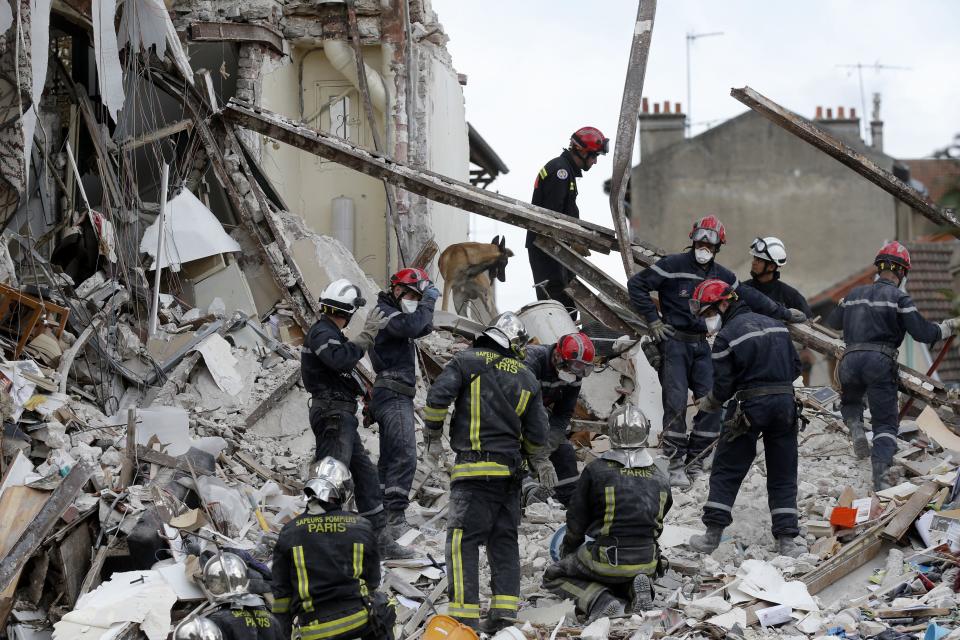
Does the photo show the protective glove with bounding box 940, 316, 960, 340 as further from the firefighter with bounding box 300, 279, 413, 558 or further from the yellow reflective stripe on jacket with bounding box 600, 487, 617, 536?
the firefighter with bounding box 300, 279, 413, 558

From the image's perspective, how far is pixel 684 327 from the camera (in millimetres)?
9578

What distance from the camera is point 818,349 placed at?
1048 cm

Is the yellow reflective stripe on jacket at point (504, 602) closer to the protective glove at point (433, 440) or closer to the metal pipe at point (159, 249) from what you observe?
the protective glove at point (433, 440)

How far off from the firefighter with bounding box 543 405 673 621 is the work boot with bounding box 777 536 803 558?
1129 millimetres

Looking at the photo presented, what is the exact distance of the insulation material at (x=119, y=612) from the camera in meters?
7.09

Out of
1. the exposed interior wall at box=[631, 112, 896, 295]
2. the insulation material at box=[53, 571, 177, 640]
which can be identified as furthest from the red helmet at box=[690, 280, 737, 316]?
the exposed interior wall at box=[631, 112, 896, 295]

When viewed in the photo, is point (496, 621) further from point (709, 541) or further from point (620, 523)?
point (709, 541)

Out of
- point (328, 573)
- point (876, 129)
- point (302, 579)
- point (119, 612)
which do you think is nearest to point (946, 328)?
point (328, 573)

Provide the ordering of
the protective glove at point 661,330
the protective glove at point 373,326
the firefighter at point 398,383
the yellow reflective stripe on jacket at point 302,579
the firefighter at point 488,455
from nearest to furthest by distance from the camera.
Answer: the yellow reflective stripe on jacket at point 302,579 → the firefighter at point 488,455 → the protective glove at point 373,326 → the firefighter at point 398,383 → the protective glove at point 661,330

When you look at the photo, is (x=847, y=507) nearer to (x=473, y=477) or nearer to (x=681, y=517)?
(x=681, y=517)

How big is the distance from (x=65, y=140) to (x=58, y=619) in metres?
5.74

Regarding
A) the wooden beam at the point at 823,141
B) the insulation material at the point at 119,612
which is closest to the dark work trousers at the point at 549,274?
the wooden beam at the point at 823,141

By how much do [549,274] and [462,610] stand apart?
562cm

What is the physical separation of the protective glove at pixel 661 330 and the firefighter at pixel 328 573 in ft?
12.5
